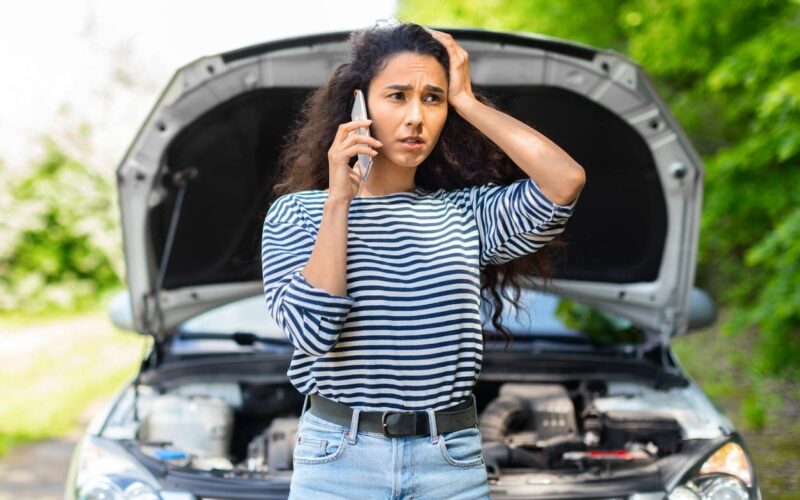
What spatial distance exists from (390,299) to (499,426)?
1.81m

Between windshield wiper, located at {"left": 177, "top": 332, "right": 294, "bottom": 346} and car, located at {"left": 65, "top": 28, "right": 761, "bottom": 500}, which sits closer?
car, located at {"left": 65, "top": 28, "right": 761, "bottom": 500}

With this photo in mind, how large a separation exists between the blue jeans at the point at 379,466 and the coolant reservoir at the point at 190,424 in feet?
5.53

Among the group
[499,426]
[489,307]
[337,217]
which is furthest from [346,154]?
[499,426]

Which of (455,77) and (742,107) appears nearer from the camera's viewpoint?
(455,77)

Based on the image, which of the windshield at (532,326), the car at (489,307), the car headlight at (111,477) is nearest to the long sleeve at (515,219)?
the car at (489,307)

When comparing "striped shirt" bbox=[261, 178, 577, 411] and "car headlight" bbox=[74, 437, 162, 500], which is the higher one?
"striped shirt" bbox=[261, 178, 577, 411]

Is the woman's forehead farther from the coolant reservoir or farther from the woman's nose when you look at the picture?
the coolant reservoir

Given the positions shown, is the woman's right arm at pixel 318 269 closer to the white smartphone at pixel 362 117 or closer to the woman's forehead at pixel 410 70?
the white smartphone at pixel 362 117

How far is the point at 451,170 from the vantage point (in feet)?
7.66

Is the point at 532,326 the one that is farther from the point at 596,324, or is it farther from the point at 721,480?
the point at 721,480

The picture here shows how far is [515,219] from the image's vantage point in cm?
207

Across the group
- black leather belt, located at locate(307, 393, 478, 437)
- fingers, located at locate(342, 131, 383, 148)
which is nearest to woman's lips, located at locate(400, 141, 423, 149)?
fingers, located at locate(342, 131, 383, 148)

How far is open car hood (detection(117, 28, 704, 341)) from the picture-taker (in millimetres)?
3363

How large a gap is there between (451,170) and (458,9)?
32.9 feet
